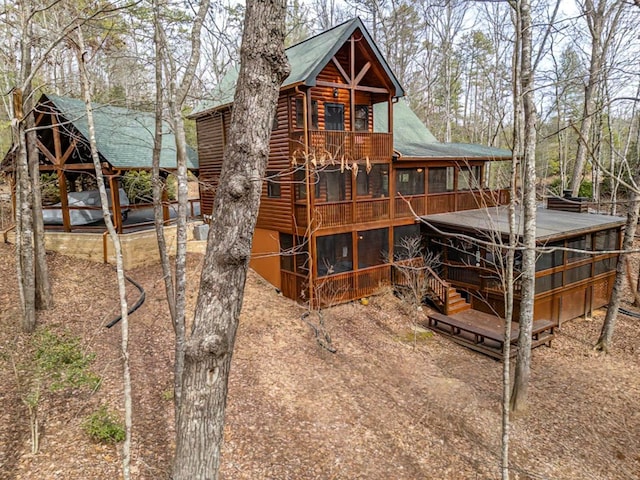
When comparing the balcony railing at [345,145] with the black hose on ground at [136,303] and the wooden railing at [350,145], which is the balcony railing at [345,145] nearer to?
the wooden railing at [350,145]

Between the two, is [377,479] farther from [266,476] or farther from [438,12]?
[438,12]

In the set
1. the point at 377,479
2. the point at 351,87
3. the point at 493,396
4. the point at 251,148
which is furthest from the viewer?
the point at 351,87

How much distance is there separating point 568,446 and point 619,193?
25.9 metres

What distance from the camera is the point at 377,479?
6.45 metres

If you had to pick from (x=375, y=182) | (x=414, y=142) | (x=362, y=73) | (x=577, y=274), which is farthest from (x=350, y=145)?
(x=577, y=274)

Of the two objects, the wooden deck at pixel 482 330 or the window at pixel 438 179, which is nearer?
the wooden deck at pixel 482 330

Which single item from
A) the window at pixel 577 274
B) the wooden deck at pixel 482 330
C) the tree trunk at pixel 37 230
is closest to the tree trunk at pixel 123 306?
the tree trunk at pixel 37 230

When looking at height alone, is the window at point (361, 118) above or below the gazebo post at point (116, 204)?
above

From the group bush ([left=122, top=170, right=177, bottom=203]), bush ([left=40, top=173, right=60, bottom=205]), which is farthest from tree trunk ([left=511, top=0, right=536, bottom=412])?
bush ([left=40, top=173, right=60, bottom=205])

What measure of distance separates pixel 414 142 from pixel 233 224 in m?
16.2

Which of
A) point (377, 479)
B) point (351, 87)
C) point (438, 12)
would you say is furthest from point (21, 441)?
point (438, 12)

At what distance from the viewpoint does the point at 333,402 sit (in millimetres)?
8383

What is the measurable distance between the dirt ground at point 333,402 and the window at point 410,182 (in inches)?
227

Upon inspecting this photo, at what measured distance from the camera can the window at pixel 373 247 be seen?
46.9 feet
